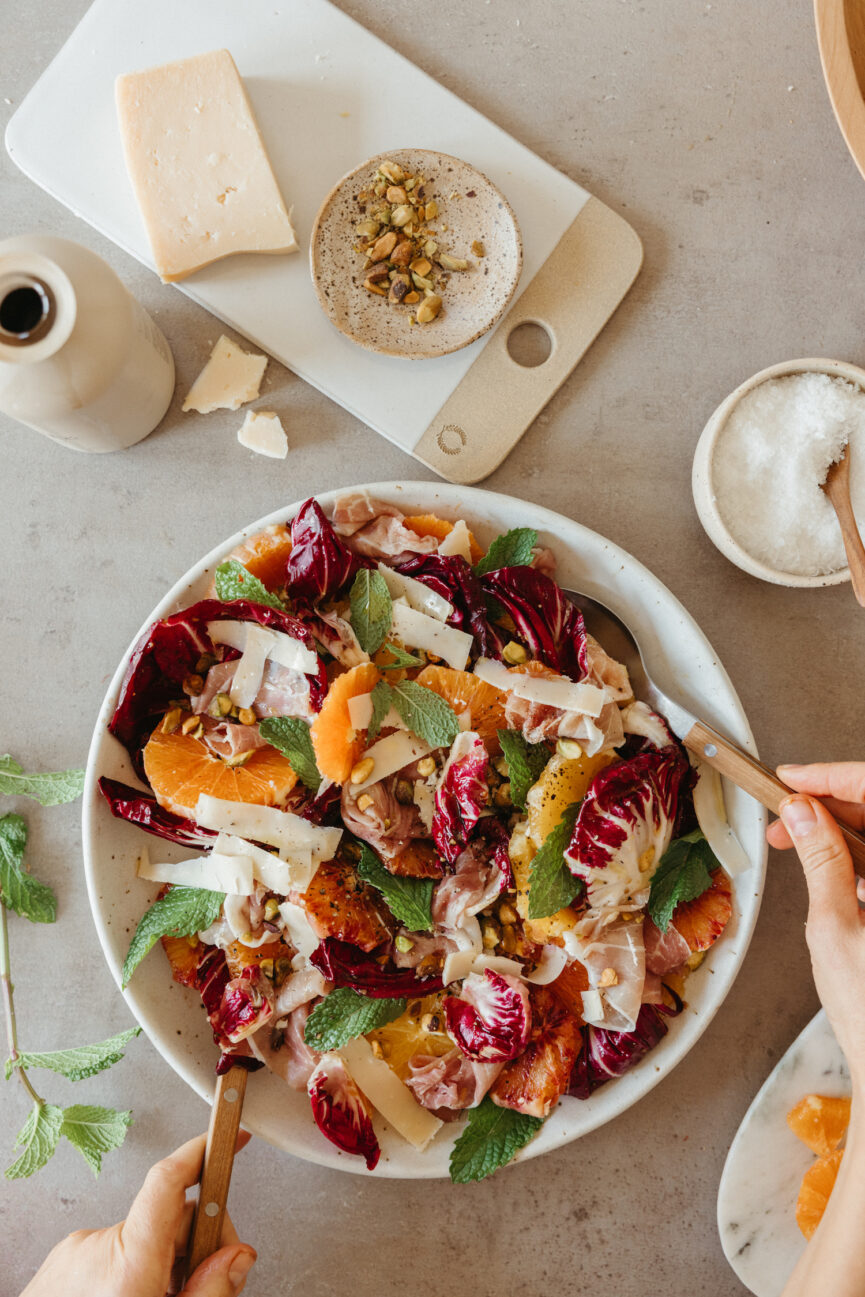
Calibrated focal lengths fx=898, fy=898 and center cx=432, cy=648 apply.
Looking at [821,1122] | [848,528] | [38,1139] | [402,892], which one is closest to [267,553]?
[402,892]

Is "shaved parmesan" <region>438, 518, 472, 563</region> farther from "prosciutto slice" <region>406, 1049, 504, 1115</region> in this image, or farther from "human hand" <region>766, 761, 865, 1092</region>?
"prosciutto slice" <region>406, 1049, 504, 1115</region>

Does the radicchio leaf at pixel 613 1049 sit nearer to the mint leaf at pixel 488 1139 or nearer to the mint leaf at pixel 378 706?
the mint leaf at pixel 488 1139

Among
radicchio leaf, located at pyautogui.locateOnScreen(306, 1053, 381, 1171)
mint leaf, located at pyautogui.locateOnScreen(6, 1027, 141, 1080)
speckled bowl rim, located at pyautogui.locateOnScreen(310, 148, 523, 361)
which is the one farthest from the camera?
speckled bowl rim, located at pyautogui.locateOnScreen(310, 148, 523, 361)

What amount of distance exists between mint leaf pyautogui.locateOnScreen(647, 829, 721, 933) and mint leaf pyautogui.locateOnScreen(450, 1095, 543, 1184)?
1.71 feet

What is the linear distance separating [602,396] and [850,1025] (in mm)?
1496

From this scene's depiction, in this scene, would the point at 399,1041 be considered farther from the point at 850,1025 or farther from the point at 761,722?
the point at 761,722

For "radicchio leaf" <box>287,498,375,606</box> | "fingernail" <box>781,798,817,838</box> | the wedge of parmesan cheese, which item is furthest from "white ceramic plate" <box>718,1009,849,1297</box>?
the wedge of parmesan cheese

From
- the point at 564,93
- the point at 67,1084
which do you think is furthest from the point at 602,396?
the point at 67,1084

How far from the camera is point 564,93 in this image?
2260mm

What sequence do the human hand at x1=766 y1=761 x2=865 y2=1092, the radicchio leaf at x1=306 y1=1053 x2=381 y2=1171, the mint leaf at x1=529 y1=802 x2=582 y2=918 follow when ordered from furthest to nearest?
the radicchio leaf at x1=306 y1=1053 x2=381 y2=1171, the mint leaf at x1=529 y1=802 x2=582 y2=918, the human hand at x1=766 y1=761 x2=865 y2=1092

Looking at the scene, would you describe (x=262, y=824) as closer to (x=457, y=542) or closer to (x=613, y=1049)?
(x=457, y=542)

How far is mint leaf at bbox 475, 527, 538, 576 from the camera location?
1905 mm

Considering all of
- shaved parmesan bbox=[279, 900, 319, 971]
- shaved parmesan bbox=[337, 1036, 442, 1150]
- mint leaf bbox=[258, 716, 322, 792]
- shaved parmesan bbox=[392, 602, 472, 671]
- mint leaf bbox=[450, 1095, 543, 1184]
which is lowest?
shaved parmesan bbox=[337, 1036, 442, 1150]

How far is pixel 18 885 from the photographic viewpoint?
223cm
